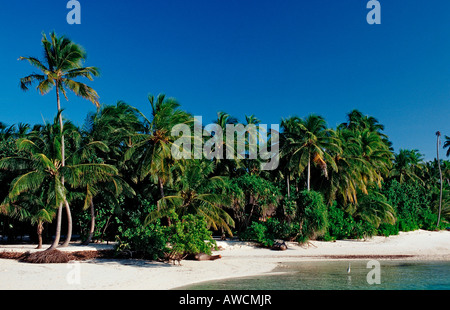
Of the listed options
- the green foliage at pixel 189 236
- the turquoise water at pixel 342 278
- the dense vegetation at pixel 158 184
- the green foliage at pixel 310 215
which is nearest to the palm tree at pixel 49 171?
the dense vegetation at pixel 158 184

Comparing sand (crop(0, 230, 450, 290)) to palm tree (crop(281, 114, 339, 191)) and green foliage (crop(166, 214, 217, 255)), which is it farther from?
palm tree (crop(281, 114, 339, 191))

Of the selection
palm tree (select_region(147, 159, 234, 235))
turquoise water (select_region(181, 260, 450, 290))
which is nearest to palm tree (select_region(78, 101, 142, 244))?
palm tree (select_region(147, 159, 234, 235))

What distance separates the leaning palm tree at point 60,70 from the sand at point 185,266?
138 inches

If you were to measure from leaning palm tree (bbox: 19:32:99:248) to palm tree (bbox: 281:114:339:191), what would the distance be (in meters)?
13.5

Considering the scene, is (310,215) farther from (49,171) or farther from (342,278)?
(49,171)

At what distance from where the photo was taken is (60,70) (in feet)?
53.7

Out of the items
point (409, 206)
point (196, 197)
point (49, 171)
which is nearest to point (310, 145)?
point (196, 197)

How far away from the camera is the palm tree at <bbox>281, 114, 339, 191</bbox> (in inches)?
904

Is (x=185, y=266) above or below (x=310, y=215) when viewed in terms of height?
below

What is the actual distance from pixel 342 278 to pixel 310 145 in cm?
1125

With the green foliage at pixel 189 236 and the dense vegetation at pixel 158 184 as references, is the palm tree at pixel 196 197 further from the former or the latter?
the green foliage at pixel 189 236
